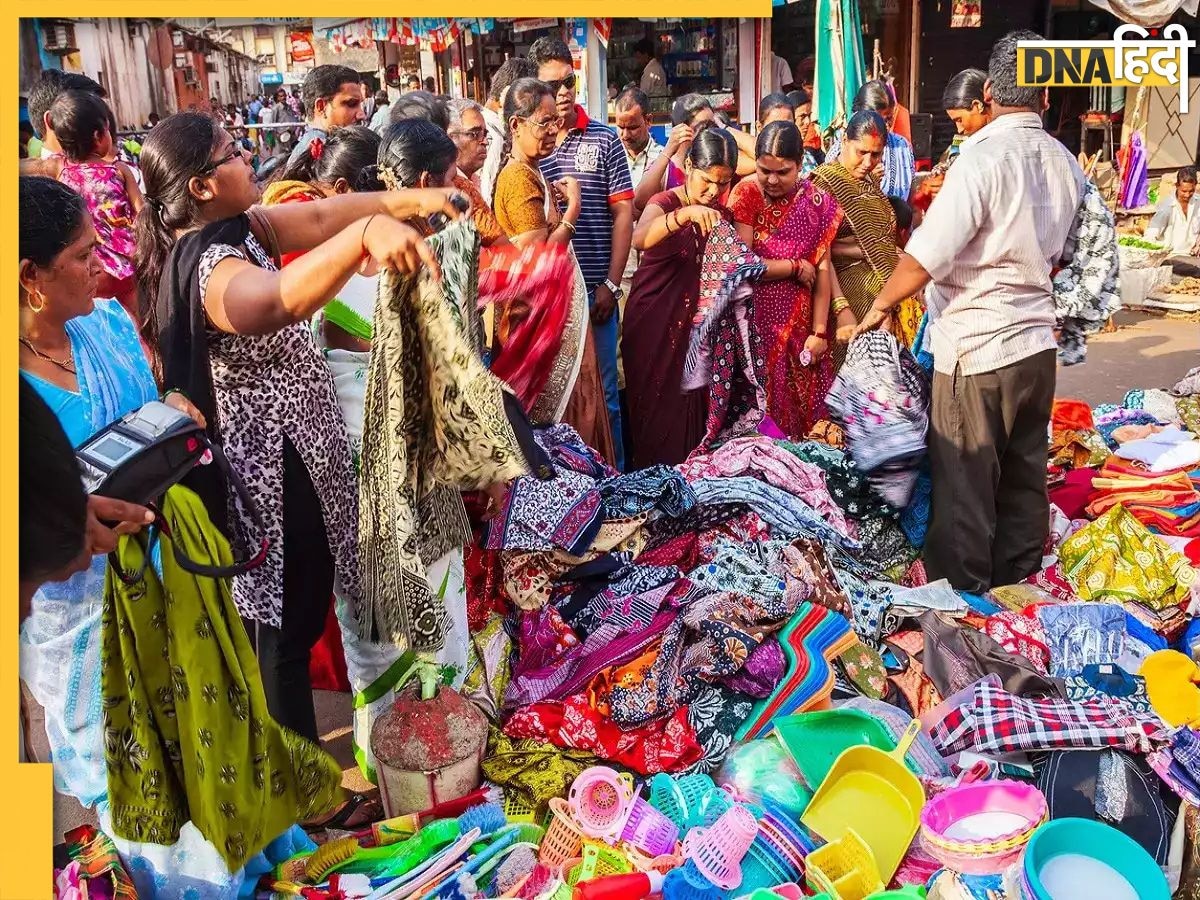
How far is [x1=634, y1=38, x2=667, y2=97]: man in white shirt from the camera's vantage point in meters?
11.1

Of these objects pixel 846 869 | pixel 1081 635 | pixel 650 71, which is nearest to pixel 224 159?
pixel 846 869

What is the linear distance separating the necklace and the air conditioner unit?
14.5 m

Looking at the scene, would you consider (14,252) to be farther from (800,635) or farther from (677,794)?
(800,635)

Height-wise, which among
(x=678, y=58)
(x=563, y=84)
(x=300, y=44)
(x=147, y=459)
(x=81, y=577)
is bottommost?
(x=81, y=577)

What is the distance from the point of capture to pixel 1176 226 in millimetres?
9508

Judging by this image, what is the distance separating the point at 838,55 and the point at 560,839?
7.51 meters

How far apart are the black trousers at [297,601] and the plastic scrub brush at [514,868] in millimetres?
672

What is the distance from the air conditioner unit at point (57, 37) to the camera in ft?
46.7

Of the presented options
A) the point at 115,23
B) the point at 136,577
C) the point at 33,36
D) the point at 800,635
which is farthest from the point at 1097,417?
the point at 115,23

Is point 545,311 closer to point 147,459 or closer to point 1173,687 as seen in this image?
point 147,459

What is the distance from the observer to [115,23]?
64.9 feet

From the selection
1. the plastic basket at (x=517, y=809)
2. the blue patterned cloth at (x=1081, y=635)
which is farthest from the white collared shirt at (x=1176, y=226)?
the plastic basket at (x=517, y=809)

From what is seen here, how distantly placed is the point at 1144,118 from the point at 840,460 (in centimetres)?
891

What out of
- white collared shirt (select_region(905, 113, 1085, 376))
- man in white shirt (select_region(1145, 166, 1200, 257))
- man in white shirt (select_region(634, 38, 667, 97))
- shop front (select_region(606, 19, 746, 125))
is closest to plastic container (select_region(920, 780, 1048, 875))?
white collared shirt (select_region(905, 113, 1085, 376))
